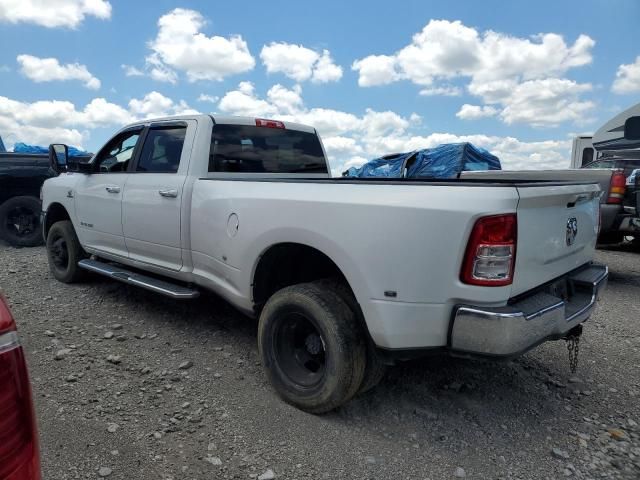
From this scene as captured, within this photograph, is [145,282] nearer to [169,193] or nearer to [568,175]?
[169,193]

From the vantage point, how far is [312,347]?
2.94m

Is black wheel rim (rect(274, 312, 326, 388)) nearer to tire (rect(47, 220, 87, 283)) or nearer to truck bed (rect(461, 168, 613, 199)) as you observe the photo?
truck bed (rect(461, 168, 613, 199))

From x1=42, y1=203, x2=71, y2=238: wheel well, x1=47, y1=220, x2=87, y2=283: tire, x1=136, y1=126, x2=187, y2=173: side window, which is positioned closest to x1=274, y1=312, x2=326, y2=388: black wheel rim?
x1=136, y1=126, x2=187, y2=173: side window

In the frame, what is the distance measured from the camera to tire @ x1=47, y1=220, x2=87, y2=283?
5.40m

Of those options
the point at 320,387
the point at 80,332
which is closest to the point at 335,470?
the point at 320,387

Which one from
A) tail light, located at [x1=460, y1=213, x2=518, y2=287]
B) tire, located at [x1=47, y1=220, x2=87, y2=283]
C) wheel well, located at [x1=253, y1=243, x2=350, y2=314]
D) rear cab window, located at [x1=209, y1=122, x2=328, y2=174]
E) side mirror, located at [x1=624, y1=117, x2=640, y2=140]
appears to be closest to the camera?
tail light, located at [x1=460, y1=213, x2=518, y2=287]

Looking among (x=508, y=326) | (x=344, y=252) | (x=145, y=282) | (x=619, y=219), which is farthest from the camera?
(x=619, y=219)

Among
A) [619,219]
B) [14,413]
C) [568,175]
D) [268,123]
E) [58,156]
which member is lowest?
[619,219]

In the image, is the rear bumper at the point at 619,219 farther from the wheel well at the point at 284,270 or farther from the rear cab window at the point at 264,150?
the wheel well at the point at 284,270

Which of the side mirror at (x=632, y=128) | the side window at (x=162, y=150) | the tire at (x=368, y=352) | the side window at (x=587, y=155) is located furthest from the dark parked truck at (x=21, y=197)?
the side window at (x=587, y=155)

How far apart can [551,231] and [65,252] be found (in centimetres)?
521

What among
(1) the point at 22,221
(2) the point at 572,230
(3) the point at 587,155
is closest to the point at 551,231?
(2) the point at 572,230

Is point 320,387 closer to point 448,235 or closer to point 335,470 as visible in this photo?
point 335,470

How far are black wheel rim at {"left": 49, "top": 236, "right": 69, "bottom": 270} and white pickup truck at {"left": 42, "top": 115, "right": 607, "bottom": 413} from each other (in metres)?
1.61
